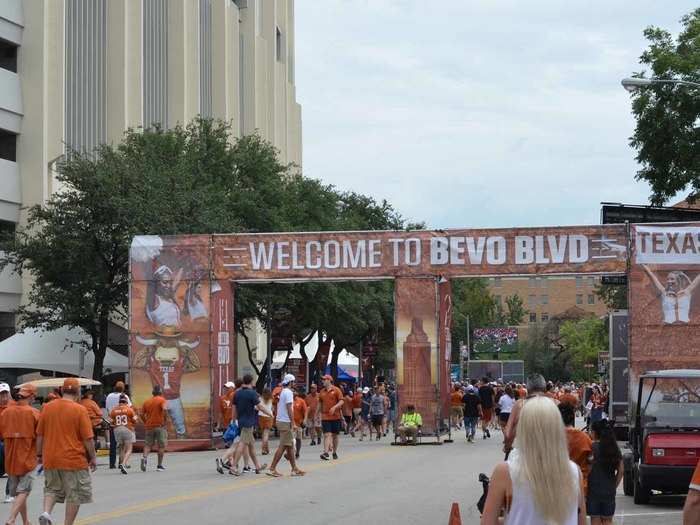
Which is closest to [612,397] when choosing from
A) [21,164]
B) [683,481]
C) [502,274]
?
[502,274]

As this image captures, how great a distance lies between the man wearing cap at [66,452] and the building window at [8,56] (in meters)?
38.8

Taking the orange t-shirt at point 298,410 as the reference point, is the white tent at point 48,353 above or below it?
above

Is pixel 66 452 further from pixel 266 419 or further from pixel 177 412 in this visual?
pixel 177 412

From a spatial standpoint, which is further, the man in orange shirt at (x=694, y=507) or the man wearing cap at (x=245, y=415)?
the man wearing cap at (x=245, y=415)

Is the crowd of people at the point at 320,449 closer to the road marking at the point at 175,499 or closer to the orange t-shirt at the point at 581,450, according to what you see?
the orange t-shirt at the point at 581,450

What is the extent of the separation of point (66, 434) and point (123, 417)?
12937mm

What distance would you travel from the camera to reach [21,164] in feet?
163

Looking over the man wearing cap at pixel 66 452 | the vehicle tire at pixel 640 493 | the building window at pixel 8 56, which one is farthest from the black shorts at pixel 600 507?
Answer: the building window at pixel 8 56

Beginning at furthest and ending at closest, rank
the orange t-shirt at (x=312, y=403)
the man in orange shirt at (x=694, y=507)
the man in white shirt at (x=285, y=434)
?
the orange t-shirt at (x=312, y=403), the man in white shirt at (x=285, y=434), the man in orange shirt at (x=694, y=507)

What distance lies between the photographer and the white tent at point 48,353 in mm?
39281

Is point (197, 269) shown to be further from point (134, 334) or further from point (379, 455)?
point (379, 455)

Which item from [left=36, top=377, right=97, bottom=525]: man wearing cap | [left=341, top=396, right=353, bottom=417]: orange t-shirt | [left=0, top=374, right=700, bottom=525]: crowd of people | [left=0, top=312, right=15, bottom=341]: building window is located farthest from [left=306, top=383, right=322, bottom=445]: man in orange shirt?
[left=36, top=377, right=97, bottom=525]: man wearing cap

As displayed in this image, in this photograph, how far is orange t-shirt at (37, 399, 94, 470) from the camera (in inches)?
513

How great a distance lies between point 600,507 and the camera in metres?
11.2
